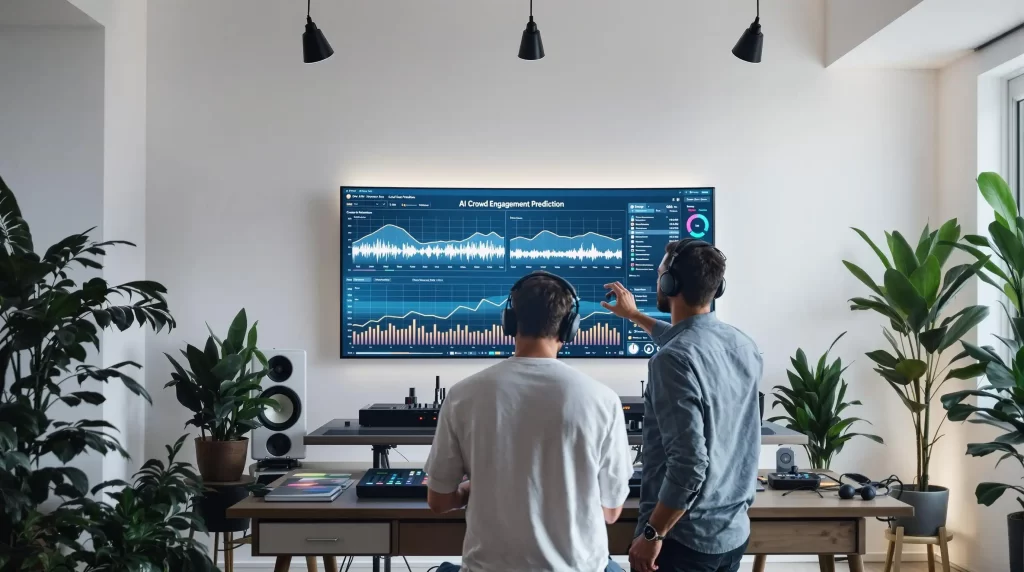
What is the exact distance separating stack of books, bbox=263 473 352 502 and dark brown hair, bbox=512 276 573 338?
3.81 feet

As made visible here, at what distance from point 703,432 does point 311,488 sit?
4.64 feet

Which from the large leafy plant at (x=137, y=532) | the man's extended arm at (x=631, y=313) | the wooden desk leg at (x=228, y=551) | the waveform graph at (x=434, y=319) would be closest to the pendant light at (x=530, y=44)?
the waveform graph at (x=434, y=319)

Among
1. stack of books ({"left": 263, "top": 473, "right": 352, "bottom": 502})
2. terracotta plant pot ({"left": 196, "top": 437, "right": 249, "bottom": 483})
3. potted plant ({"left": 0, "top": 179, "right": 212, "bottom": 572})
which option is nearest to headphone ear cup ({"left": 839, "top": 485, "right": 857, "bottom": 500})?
stack of books ({"left": 263, "top": 473, "right": 352, "bottom": 502})

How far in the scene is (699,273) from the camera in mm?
2256

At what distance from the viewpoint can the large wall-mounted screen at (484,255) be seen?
4.79m

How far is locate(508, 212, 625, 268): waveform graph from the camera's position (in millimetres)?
4828

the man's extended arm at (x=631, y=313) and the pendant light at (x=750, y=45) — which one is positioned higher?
the pendant light at (x=750, y=45)

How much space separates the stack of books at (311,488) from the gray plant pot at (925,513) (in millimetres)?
2859

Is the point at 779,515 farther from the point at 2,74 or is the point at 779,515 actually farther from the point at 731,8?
the point at 2,74

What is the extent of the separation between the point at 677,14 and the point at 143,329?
3.45 meters

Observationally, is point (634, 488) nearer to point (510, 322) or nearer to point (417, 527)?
point (417, 527)

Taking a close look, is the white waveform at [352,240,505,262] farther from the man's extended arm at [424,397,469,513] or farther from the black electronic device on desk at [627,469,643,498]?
the man's extended arm at [424,397,469,513]

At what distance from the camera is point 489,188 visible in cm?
485

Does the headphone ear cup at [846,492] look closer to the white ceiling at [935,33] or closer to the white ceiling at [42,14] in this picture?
the white ceiling at [935,33]
